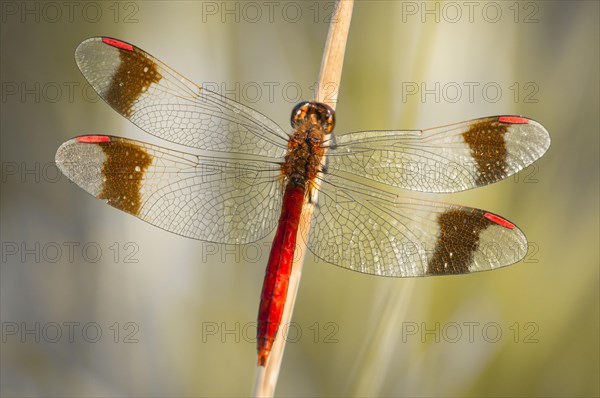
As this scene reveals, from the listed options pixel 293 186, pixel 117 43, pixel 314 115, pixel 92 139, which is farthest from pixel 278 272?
pixel 117 43

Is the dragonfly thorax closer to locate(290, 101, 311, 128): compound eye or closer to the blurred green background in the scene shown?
locate(290, 101, 311, 128): compound eye

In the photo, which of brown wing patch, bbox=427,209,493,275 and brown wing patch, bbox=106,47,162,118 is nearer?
brown wing patch, bbox=427,209,493,275

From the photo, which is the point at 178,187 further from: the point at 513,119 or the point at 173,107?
the point at 513,119

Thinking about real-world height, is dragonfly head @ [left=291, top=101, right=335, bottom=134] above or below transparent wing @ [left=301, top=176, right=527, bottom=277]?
above

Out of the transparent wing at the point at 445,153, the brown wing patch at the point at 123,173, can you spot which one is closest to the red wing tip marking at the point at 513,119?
the transparent wing at the point at 445,153

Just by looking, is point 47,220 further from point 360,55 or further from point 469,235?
point 469,235

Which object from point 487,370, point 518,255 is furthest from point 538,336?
point 518,255

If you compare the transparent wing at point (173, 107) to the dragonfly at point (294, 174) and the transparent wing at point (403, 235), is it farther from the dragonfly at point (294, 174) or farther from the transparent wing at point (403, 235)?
the transparent wing at point (403, 235)

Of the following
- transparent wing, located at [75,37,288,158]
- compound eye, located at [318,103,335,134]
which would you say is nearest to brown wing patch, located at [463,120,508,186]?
compound eye, located at [318,103,335,134]
